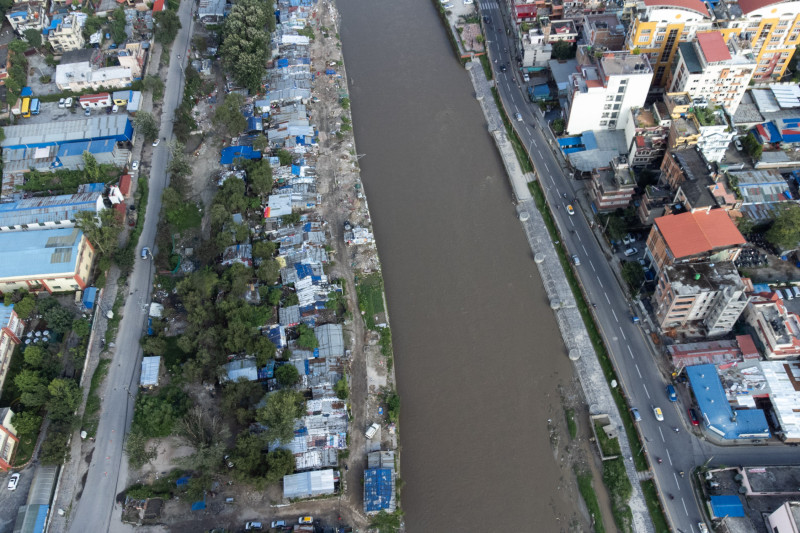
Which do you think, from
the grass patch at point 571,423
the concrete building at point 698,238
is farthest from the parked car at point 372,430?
the concrete building at point 698,238

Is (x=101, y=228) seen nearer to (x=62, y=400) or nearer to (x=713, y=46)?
(x=62, y=400)

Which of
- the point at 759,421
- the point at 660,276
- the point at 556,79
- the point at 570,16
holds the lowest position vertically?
the point at 759,421

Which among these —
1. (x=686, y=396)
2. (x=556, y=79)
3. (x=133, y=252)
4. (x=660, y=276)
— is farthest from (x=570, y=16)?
(x=133, y=252)

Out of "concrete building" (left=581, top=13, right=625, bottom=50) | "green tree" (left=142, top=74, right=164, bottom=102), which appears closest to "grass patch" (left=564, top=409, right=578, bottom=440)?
"concrete building" (left=581, top=13, right=625, bottom=50)

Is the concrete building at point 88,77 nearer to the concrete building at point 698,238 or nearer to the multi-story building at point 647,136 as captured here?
the multi-story building at point 647,136

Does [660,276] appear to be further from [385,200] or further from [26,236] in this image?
[26,236]

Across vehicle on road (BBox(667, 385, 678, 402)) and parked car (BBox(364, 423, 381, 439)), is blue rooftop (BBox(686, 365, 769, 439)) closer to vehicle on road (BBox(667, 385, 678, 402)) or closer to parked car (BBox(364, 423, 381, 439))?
vehicle on road (BBox(667, 385, 678, 402))
